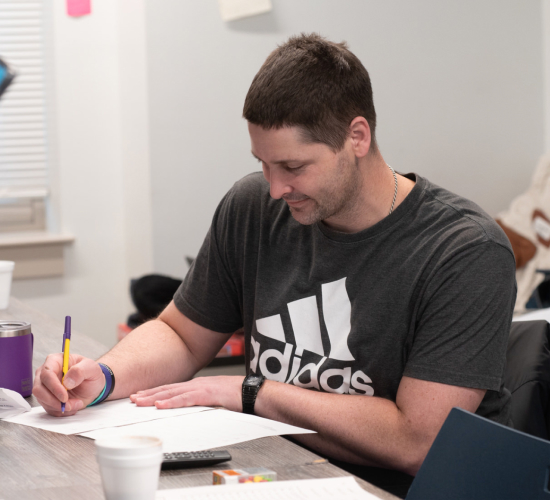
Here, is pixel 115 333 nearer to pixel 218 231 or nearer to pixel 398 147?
pixel 398 147

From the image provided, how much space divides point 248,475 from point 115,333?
2667 mm

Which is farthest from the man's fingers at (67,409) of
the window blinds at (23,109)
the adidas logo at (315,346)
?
the window blinds at (23,109)

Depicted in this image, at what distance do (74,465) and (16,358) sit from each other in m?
0.37

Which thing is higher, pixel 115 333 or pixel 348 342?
pixel 348 342

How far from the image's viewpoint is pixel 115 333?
11.1ft

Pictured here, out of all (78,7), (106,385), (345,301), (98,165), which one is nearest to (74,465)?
(106,385)

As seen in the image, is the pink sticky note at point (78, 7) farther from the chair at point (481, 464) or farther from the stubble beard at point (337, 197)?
the chair at point (481, 464)

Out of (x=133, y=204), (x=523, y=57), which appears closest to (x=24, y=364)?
(x=133, y=204)

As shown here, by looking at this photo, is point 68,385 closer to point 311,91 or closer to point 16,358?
point 16,358

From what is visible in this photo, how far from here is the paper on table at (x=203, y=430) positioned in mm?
968

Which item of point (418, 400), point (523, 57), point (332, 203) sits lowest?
point (418, 400)

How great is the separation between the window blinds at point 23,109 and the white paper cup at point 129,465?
108 inches

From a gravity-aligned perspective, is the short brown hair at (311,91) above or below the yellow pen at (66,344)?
above

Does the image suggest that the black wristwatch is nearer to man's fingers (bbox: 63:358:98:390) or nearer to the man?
the man
